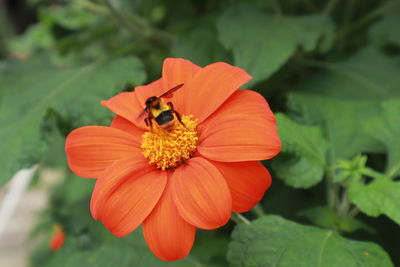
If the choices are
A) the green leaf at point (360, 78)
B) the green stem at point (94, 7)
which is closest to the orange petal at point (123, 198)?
the green leaf at point (360, 78)

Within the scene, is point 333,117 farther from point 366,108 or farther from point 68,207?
point 68,207

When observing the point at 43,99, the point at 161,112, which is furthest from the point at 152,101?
the point at 43,99

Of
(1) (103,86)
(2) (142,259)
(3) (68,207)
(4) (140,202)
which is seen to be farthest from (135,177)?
(3) (68,207)

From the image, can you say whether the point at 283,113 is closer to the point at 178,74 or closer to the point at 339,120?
the point at 339,120

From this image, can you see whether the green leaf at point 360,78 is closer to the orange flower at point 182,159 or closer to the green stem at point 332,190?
the green stem at point 332,190

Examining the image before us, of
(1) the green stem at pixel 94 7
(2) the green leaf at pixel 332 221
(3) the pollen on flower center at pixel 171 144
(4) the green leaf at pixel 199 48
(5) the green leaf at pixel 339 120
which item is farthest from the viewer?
(1) the green stem at pixel 94 7

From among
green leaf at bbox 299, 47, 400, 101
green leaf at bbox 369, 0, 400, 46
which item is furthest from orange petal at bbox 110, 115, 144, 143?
green leaf at bbox 369, 0, 400, 46

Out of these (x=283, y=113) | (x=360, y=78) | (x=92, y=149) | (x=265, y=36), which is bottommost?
(x=360, y=78)
